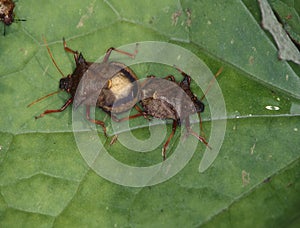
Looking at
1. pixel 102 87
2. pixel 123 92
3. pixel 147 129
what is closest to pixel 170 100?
pixel 147 129

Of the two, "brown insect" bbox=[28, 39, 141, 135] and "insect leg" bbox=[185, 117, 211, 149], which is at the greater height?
"brown insect" bbox=[28, 39, 141, 135]

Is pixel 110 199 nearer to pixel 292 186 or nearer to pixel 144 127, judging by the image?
pixel 144 127

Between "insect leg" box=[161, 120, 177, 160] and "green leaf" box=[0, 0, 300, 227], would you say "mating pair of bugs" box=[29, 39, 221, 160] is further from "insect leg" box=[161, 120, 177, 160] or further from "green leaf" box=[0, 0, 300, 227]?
"green leaf" box=[0, 0, 300, 227]

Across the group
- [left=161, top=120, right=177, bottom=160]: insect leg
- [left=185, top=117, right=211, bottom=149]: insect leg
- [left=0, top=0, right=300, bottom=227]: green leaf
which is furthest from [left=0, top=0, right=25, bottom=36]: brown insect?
[left=185, top=117, right=211, bottom=149]: insect leg

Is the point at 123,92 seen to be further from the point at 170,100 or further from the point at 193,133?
the point at 193,133

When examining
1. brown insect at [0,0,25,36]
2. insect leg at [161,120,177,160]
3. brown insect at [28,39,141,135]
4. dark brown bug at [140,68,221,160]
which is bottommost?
insect leg at [161,120,177,160]

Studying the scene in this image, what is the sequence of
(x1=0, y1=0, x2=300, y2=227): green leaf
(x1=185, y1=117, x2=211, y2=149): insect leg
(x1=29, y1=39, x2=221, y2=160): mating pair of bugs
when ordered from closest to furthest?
(x1=0, y1=0, x2=300, y2=227): green leaf
(x1=185, y1=117, x2=211, y2=149): insect leg
(x1=29, y1=39, x2=221, y2=160): mating pair of bugs
